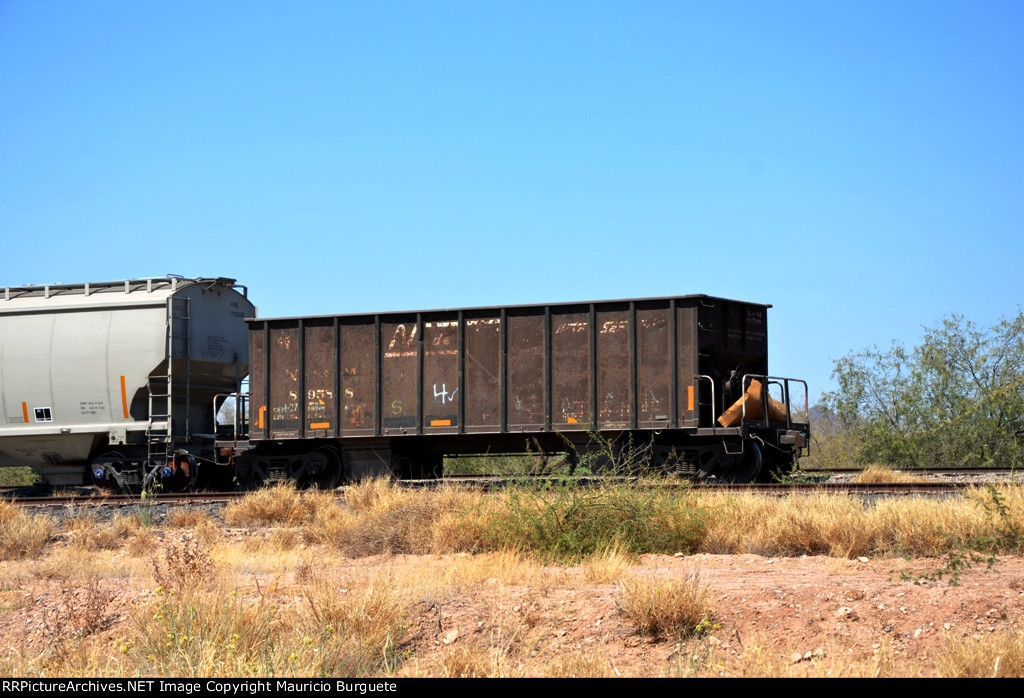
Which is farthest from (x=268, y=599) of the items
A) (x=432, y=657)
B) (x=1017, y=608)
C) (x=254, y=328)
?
(x=254, y=328)

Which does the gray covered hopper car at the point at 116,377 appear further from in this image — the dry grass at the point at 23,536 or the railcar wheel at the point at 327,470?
the dry grass at the point at 23,536

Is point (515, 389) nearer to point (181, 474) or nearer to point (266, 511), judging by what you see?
point (266, 511)

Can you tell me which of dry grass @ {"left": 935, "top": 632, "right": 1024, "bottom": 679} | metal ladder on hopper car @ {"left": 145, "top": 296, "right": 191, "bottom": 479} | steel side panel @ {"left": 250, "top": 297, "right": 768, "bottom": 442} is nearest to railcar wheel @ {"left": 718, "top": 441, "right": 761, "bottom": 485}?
steel side panel @ {"left": 250, "top": 297, "right": 768, "bottom": 442}

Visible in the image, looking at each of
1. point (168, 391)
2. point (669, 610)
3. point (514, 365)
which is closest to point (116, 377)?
point (168, 391)

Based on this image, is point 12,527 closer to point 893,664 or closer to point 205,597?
point 205,597

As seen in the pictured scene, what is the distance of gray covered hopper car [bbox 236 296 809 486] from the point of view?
16.3 meters

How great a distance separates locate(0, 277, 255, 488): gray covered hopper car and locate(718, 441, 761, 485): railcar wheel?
32.2ft

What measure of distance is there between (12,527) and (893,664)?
11.1m

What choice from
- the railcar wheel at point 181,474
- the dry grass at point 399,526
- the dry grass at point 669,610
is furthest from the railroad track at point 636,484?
the dry grass at point 669,610

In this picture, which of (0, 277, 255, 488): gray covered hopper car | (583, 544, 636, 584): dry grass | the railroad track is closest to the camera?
(583, 544, 636, 584): dry grass

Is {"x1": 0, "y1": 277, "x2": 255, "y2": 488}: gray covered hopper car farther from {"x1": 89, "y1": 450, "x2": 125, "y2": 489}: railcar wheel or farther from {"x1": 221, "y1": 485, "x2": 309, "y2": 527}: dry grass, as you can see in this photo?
{"x1": 221, "y1": 485, "x2": 309, "y2": 527}: dry grass

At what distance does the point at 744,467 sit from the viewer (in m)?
16.5

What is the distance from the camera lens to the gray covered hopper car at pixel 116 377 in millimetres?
19000

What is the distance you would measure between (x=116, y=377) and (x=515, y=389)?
778cm
